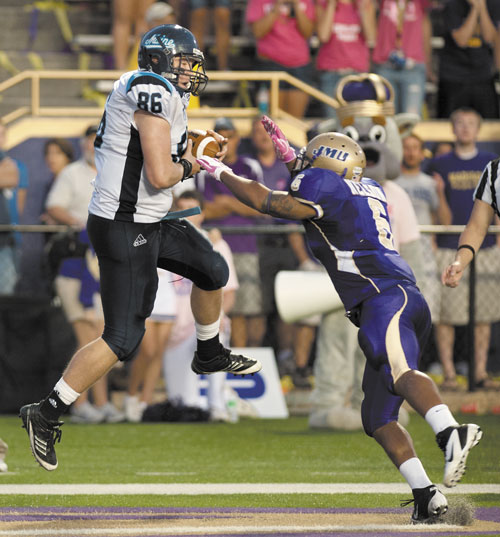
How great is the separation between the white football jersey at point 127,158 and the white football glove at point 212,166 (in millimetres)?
109

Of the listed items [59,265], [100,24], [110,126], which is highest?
[110,126]

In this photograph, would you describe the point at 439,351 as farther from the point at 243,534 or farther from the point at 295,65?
Answer: the point at 243,534

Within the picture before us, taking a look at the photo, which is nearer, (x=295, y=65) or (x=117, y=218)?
(x=117, y=218)

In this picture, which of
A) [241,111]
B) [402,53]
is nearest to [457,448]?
[241,111]

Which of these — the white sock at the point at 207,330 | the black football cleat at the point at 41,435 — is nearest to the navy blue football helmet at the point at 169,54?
the white sock at the point at 207,330

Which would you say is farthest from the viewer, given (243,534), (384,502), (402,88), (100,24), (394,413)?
(100,24)

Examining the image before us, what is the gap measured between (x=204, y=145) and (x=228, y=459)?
2.81 meters

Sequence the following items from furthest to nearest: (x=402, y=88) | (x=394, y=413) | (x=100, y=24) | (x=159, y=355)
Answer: (x=100, y=24) → (x=402, y=88) → (x=159, y=355) → (x=394, y=413)

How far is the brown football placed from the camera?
602cm

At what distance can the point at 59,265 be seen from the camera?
10312 mm

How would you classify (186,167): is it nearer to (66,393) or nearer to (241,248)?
(66,393)

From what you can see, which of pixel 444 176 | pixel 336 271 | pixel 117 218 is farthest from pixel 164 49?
pixel 444 176

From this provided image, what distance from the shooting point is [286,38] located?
12398 mm

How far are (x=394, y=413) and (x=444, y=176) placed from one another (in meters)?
5.80
